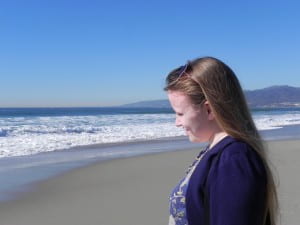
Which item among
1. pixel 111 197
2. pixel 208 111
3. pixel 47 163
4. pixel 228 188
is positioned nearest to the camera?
pixel 228 188

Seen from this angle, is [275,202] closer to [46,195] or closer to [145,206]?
[145,206]

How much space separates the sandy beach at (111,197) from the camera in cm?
595

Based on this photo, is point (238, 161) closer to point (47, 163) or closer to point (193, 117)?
point (193, 117)

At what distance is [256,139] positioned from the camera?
4.73 feet

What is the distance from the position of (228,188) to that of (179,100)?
0.37m

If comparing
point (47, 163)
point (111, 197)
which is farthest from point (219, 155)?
point (47, 163)

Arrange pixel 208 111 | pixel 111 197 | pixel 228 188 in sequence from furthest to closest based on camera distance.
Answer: pixel 111 197 → pixel 208 111 → pixel 228 188

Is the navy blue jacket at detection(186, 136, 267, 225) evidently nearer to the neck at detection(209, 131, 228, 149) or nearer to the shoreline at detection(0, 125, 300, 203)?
the neck at detection(209, 131, 228, 149)

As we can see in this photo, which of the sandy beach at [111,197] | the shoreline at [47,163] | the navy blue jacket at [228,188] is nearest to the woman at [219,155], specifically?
the navy blue jacket at [228,188]

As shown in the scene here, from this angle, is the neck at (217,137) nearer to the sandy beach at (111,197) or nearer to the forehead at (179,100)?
the forehead at (179,100)

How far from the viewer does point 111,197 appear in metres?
7.17

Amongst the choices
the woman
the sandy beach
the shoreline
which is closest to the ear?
the woman

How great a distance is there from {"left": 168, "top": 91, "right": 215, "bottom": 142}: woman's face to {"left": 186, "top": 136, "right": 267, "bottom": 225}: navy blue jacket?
0.36ft

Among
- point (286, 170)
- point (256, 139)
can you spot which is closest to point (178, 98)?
point (256, 139)
